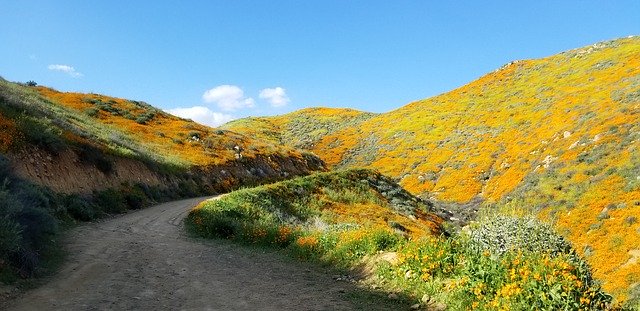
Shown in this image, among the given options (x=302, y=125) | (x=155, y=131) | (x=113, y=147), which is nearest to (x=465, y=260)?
(x=113, y=147)

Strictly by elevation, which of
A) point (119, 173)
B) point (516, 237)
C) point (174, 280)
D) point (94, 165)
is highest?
point (94, 165)

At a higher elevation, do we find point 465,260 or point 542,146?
point 542,146

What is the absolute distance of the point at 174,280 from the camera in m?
10.3

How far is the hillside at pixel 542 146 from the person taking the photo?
30875 millimetres

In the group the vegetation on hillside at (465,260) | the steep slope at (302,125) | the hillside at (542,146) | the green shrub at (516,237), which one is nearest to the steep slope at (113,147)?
the vegetation on hillside at (465,260)

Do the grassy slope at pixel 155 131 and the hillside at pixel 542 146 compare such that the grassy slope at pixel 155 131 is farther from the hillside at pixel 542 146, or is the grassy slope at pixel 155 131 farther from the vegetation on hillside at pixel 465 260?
the vegetation on hillside at pixel 465 260

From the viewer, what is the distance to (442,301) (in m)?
8.27

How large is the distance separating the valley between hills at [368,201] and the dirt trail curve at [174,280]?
0.31 feet

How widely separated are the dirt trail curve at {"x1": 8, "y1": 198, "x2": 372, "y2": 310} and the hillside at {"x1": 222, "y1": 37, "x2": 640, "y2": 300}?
539 cm

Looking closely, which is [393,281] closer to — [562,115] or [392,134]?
[562,115]

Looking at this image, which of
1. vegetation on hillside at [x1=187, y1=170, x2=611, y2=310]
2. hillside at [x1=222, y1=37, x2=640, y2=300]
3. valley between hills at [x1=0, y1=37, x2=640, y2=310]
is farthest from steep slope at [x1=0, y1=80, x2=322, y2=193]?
hillside at [x1=222, y1=37, x2=640, y2=300]

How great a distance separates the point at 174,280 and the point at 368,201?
88.1 ft

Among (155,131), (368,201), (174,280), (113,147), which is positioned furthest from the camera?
(155,131)

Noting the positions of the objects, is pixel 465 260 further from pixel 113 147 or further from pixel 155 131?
pixel 155 131
